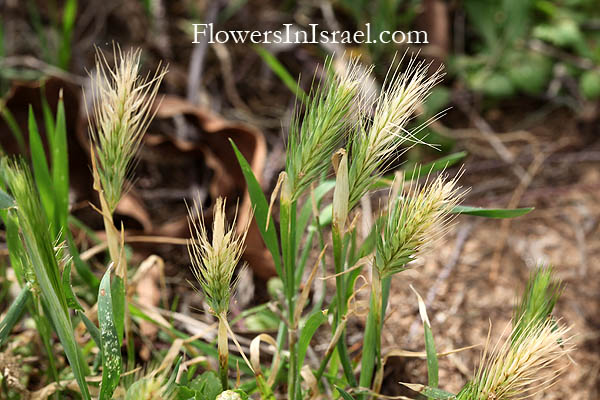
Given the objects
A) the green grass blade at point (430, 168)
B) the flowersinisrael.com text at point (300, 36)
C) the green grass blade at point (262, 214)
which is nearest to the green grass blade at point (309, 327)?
the green grass blade at point (262, 214)

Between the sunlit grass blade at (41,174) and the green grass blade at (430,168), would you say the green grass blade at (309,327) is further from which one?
the sunlit grass blade at (41,174)

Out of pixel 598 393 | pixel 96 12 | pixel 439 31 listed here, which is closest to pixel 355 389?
pixel 598 393

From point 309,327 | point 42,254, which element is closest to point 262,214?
point 309,327

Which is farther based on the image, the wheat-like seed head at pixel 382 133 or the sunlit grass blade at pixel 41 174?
the sunlit grass blade at pixel 41 174

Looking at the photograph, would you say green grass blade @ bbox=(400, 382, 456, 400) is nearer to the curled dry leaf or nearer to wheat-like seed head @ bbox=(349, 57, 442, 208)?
wheat-like seed head @ bbox=(349, 57, 442, 208)

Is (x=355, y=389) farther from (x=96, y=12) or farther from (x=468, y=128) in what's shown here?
(x=96, y=12)
